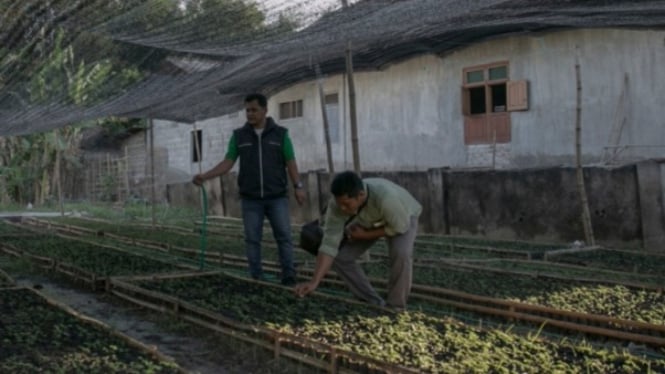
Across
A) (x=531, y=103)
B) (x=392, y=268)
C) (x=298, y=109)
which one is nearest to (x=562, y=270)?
(x=392, y=268)

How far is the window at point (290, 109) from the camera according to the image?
59.1ft

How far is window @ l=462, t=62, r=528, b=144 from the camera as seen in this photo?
13008mm

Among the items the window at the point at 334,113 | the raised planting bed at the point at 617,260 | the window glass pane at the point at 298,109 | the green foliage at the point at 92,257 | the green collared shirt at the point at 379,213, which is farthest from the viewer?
the window glass pane at the point at 298,109

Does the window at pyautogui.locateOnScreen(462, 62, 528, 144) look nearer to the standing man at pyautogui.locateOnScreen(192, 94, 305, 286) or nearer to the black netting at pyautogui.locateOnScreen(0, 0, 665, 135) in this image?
the black netting at pyautogui.locateOnScreen(0, 0, 665, 135)

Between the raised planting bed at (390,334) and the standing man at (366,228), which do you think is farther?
the standing man at (366,228)

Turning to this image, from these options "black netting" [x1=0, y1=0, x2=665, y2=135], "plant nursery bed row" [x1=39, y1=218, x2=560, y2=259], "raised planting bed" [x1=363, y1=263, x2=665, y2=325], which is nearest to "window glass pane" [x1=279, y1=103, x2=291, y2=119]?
"plant nursery bed row" [x1=39, y1=218, x2=560, y2=259]

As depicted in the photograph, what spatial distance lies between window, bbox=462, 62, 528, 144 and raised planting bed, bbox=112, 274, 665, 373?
8.33 m

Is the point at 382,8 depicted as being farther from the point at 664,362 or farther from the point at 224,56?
the point at 664,362

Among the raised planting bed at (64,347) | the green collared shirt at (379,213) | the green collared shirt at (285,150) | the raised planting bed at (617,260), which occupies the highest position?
the green collared shirt at (285,150)

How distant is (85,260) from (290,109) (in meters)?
10.9

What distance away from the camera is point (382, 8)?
22.8 feet

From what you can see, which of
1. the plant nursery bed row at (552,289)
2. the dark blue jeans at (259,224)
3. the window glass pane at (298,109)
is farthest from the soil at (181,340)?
the window glass pane at (298,109)

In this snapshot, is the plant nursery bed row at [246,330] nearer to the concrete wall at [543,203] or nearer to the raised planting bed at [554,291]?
the raised planting bed at [554,291]

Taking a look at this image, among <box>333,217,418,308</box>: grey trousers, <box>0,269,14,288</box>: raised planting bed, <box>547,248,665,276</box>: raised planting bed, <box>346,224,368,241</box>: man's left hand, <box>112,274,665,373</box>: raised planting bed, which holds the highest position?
<box>346,224,368,241</box>: man's left hand
